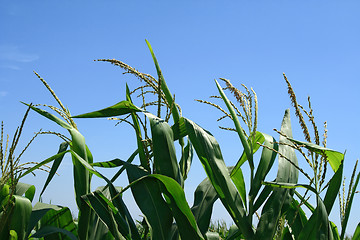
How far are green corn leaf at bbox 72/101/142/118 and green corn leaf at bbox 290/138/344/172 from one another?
74cm

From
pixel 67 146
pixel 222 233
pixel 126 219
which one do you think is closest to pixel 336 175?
pixel 126 219

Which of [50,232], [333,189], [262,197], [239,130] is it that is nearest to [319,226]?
[333,189]

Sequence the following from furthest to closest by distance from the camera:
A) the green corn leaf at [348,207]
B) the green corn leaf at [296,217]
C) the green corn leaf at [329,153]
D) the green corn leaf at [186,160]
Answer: the green corn leaf at [296,217]
the green corn leaf at [186,160]
the green corn leaf at [348,207]
the green corn leaf at [329,153]

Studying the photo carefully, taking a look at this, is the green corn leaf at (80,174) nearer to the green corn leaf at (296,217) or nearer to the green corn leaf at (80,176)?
the green corn leaf at (80,176)

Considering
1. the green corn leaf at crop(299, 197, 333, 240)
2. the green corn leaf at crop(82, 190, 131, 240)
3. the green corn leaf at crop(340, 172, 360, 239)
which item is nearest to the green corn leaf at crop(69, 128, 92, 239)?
the green corn leaf at crop(82, 190, 131, 240)

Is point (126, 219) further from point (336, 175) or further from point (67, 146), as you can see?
point (336, 175)

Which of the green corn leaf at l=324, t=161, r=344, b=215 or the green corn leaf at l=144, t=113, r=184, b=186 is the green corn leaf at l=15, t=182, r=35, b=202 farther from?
the green corn leaf at l=324, t=161, r=344, b=215

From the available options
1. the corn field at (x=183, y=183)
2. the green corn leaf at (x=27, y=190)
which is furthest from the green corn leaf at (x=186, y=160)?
the green corn leaf at (x=27, y=190)

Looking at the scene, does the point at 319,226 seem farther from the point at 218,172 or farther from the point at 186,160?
the point at 186,160

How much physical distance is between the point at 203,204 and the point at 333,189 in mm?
593

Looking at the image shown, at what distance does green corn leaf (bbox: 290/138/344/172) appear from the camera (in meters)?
1.63

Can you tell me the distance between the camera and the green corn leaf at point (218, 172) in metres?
1.77

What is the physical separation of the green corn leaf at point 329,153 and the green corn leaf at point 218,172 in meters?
0.32

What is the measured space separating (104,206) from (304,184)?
812mm
